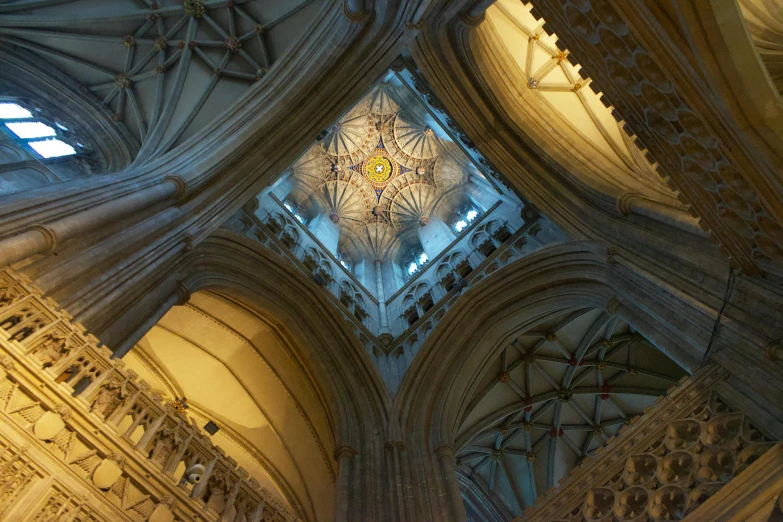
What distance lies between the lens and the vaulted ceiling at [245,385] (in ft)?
33.9

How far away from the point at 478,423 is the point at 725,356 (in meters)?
7.44

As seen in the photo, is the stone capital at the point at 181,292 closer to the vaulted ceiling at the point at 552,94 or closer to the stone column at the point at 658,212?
the stone column at the point at 658,212

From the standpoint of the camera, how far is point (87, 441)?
3459 millimetres

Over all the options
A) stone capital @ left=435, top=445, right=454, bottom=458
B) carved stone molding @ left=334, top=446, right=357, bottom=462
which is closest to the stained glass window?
carved stone molding @ left=334, top=446, right=357, bottom=462

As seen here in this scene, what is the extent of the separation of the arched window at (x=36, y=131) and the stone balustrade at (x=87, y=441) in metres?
7.41

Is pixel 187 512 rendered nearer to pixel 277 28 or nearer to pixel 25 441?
pixel 25 441

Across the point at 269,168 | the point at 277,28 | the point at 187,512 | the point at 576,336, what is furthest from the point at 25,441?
the point at 576,336

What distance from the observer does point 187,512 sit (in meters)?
3.67

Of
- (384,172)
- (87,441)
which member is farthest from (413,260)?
(87,441)

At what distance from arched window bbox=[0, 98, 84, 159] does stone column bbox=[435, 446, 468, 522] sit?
30.5 feet

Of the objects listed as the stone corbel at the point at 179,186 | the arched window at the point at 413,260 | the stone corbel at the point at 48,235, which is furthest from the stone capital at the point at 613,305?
the arched window at the point at 413,260

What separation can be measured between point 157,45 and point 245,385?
7.73 metres

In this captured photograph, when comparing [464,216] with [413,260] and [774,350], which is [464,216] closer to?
[413,260]

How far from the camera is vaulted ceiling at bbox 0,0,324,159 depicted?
414 inches
